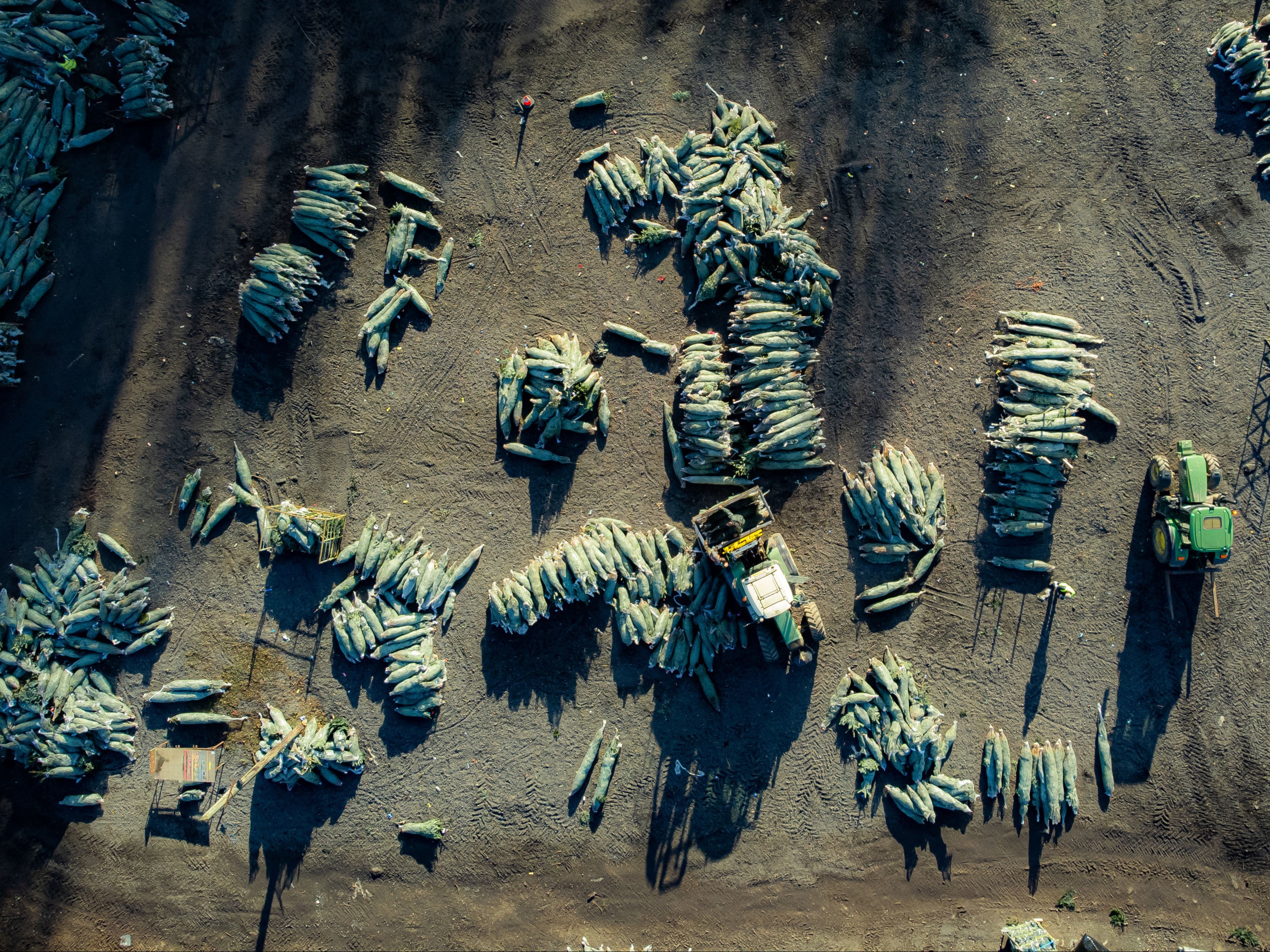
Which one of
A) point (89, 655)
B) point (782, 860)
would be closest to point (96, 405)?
point (89, 655)

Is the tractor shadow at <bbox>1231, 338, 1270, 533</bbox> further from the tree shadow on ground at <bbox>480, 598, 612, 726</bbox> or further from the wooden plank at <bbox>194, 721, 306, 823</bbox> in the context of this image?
the wooden plank at <bbox>194, 721, 306, 823</bbox>

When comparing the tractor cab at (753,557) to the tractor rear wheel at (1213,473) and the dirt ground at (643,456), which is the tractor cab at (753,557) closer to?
the dirt ground at (643,456)

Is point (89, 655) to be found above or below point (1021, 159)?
below

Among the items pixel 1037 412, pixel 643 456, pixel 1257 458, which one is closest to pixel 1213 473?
pixel 1257 458

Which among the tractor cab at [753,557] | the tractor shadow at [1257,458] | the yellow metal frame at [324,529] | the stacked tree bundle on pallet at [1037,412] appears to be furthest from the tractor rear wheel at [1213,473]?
the yellow metal frame at [324,529]

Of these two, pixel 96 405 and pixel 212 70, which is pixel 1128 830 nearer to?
pixel 96 405

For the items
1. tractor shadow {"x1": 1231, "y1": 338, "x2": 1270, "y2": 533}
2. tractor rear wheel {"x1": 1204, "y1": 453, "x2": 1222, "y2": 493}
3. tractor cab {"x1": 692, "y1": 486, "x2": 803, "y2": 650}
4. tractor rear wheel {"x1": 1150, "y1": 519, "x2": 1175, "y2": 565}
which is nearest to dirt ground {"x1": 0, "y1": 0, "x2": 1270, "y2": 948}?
tractor shadow {"x1": 1231, "y1": 338, "x2": 1270, "y2": 533}

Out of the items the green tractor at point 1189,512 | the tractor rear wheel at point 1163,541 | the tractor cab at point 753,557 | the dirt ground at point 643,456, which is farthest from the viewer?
the dirt ground at point 643,456

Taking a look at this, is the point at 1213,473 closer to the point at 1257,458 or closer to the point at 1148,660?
the point at 1257,458
